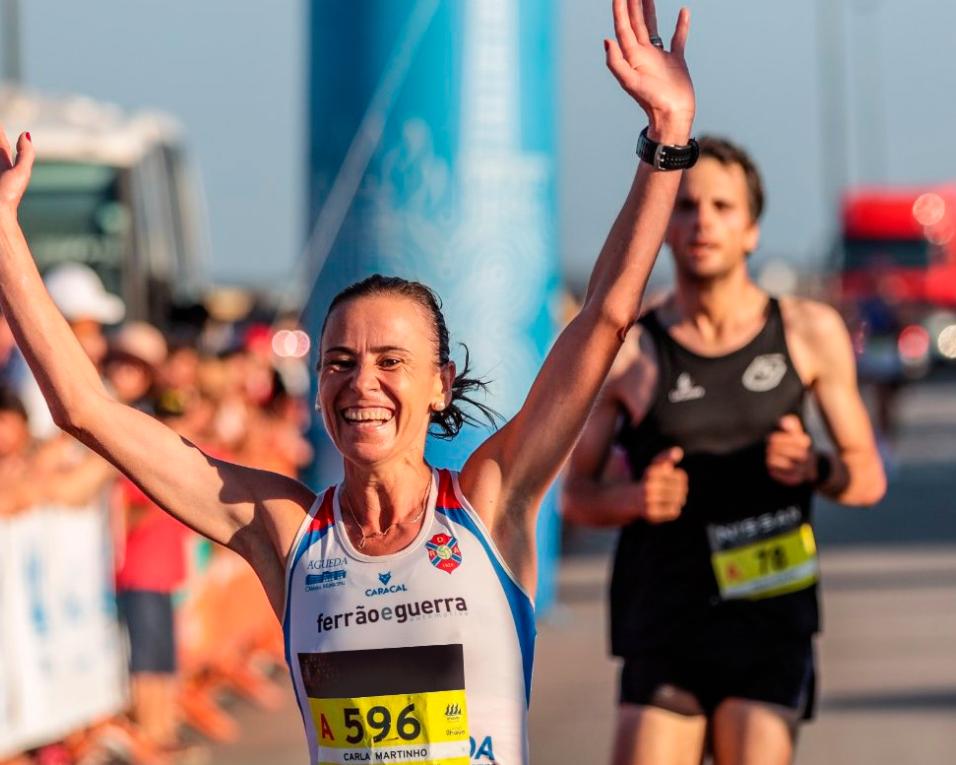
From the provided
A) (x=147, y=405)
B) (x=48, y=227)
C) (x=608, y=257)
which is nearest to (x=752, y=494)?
(x=608, y=257)

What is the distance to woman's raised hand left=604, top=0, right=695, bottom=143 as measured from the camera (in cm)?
330

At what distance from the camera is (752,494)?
16.1 ft

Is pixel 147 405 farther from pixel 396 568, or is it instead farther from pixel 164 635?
pixel 396 568

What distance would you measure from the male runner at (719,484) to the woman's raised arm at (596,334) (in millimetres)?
1393

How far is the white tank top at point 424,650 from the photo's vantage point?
320 cm

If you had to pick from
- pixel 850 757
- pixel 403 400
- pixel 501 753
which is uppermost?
pixel 403 400

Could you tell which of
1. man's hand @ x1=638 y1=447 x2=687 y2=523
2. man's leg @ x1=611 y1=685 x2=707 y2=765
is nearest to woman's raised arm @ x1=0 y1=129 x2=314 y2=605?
man's hand @ x1=638 y1=447 x2=687 y2=523

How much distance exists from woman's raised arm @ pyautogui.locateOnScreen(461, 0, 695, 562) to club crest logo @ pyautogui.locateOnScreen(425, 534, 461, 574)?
74 millimetres

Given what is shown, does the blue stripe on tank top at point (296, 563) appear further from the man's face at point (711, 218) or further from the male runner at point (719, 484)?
the man's face at point (711, 218)

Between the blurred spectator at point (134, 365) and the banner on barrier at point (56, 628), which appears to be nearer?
→ the banner on barrier at point (56, 628)

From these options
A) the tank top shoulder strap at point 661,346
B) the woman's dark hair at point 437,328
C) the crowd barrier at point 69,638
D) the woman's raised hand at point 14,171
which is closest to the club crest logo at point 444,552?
the woman's dark hair at point 437,328

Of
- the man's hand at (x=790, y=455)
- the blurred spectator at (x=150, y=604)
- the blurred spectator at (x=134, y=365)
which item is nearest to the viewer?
the man's hand at (x=790, y=455)

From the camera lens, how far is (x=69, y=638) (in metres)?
8.25

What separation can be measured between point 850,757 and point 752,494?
11.3 ft
